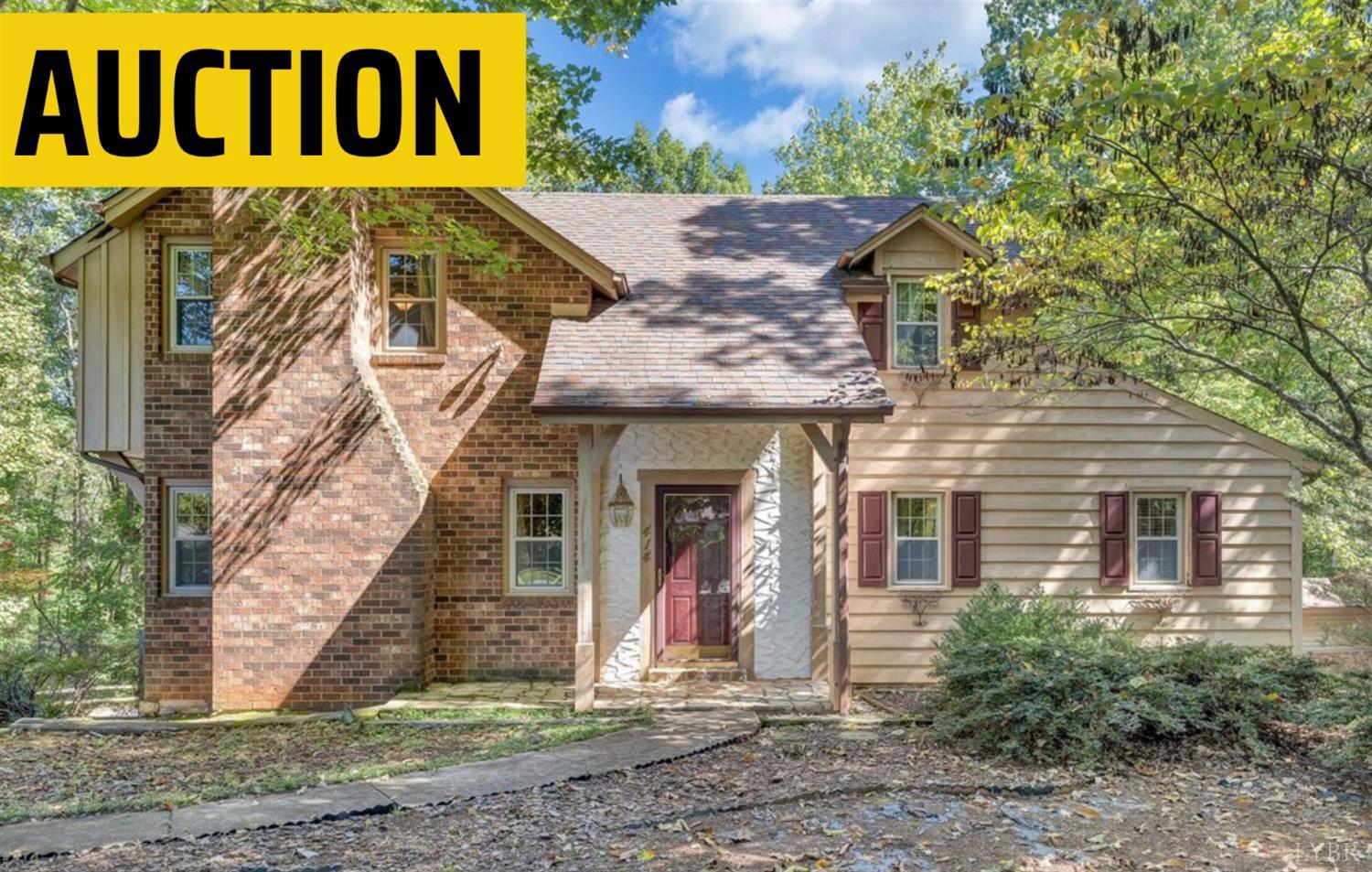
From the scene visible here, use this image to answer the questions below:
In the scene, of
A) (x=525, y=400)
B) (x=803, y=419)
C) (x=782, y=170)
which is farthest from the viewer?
(x=782, y=170)

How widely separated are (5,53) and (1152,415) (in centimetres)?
1235

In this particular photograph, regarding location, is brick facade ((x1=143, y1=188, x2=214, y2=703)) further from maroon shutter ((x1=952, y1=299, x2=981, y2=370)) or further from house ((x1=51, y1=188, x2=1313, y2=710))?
maroon shutter ((x1=952, y1=299, x2=981, y2=370))

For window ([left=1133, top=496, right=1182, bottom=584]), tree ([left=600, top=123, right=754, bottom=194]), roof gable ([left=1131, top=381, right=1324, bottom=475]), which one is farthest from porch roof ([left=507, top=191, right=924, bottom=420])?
tree ([left=600, top=123, right=754, bottom=194])

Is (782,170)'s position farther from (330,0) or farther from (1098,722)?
(1098,722)

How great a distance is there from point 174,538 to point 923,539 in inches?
341

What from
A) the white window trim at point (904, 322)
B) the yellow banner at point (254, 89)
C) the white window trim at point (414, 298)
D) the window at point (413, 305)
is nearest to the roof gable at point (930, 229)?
the white window trim at point (904, 322)

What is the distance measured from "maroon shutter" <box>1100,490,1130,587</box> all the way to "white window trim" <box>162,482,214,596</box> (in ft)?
33.6

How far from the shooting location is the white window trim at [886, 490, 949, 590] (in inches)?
386

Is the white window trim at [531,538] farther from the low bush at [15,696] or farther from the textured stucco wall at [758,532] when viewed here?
the low bush at [15,696]

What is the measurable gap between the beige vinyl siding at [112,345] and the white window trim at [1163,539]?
11.7 meters

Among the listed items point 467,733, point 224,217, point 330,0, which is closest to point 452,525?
point 467,733

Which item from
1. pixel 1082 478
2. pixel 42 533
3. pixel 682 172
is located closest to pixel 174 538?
pixel 42 533

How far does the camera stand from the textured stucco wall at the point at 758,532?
966 cm

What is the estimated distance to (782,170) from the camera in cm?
2862
